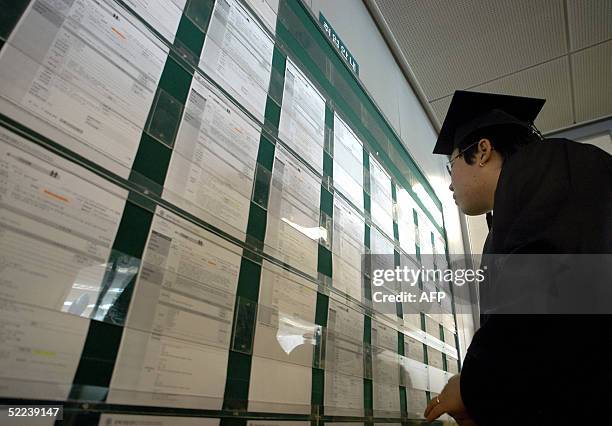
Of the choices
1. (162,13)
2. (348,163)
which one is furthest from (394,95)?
(162,13)

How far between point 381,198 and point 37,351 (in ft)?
4.93

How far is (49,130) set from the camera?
614 millimetres

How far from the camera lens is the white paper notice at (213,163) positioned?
83 centimetres

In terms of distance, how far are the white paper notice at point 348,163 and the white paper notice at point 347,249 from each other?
0.07 metres

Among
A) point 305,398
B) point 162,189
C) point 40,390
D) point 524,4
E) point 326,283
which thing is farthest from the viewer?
point 524,4

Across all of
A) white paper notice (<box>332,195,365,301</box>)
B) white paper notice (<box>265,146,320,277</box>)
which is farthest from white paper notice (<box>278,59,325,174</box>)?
white paper notice (<box>332,195,365,301</box>)

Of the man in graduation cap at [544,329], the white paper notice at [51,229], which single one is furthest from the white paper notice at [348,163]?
the white paper notice at [51,229]

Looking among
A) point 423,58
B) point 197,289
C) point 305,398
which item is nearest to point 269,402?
point 305,398

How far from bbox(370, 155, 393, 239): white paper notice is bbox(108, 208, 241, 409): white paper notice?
0.98 m

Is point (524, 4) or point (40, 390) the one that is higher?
point (524, 4)

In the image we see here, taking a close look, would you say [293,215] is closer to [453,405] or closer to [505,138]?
[453,405]

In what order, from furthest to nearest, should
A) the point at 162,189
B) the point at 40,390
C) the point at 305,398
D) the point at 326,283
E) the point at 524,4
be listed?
the point at 524,4 → the point at 326,283 → the point at 305,398 → the point at 162,189 → the point at 40,390

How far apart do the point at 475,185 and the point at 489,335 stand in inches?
24.1

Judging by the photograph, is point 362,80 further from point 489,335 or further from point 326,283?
point 489,335
